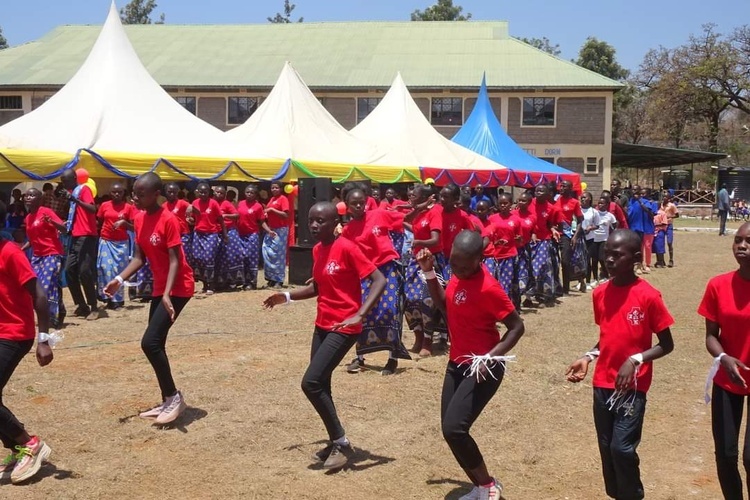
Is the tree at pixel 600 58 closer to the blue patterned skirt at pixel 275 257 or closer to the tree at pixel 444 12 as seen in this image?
the tree at pixel 444 12

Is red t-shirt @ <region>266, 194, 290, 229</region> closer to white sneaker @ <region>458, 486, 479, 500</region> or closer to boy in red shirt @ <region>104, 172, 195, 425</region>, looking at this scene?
boy in red shirt @ <region>104, 172, 195, 425</region>

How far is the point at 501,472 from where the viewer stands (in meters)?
5.05

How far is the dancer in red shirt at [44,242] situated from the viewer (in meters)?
9.02

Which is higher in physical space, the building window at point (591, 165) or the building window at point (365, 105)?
the building window at point (365, 105)

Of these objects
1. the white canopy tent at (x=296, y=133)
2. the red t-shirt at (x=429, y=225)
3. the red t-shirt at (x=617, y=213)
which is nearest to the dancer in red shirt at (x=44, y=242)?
the red t-shirt at (x=429, y=225)

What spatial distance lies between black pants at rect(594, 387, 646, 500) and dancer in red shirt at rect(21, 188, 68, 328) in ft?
23.3

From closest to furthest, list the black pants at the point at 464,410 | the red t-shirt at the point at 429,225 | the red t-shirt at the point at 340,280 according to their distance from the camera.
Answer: the black pants at the point at 464,410 → the red t-shirt at the point at 340,280 → the red t-shirt at the point at 429,225

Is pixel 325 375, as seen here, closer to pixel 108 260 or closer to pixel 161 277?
pixel 161 277

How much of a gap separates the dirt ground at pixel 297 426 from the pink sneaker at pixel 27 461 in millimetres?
91

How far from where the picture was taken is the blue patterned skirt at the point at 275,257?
13633mm

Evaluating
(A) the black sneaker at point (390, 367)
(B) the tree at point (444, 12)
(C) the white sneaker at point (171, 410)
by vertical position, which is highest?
(B) the tree at point (444, 12)

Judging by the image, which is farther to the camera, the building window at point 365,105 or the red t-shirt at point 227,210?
the building window at point 365,105

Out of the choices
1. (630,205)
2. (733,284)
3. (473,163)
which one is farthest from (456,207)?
(473,163)

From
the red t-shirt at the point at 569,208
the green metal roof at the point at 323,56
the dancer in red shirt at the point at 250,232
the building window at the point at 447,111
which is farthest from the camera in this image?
the building window at the point at 447,111
